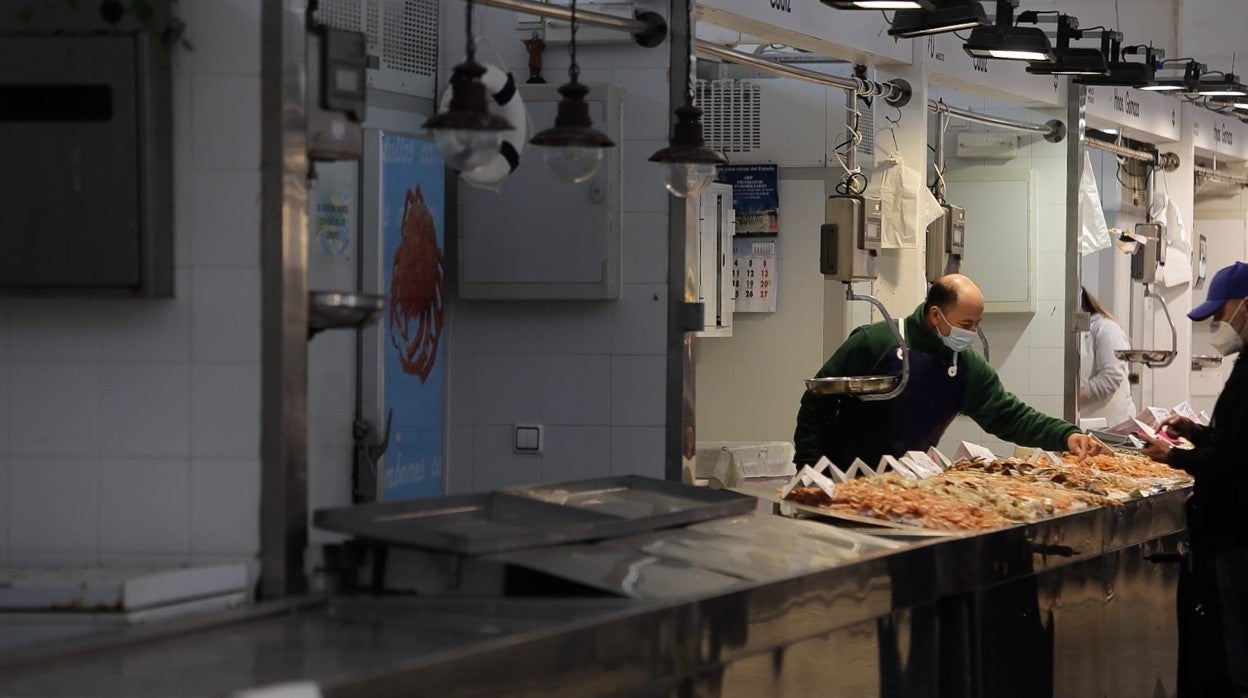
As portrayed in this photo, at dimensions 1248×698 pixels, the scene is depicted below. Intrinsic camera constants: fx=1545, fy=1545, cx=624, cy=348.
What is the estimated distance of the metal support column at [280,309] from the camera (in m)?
3.07

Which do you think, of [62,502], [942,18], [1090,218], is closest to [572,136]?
[62,502]

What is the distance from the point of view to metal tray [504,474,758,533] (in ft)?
11.7

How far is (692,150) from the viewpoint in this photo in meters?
4.01

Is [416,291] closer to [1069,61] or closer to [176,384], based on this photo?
[176,384]

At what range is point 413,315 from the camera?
198 inches

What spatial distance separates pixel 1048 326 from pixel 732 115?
2.18 metres

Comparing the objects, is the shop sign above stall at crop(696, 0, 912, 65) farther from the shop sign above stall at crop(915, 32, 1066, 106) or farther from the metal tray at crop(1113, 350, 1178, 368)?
the metal tray at crop(1113, 350, 1178, 368)

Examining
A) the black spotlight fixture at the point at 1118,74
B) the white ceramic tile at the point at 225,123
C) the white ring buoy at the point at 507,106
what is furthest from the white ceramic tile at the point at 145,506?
the black spotlight fixture at the point at 1118,74

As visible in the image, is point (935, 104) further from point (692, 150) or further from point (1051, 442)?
point (692, 150)

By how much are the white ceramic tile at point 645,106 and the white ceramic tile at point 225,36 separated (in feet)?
6.86

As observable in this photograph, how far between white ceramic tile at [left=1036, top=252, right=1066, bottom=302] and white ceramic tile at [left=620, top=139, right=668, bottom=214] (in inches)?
174

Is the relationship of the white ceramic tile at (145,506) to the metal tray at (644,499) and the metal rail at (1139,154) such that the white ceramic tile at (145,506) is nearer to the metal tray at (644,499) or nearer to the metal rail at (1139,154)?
the metal tray at (644,499)

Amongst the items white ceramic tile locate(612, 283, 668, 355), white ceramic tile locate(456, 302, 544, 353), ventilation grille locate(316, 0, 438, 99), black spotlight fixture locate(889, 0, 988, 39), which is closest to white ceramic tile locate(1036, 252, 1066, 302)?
black spotlight fixture locate(889, 0, 988, 39)

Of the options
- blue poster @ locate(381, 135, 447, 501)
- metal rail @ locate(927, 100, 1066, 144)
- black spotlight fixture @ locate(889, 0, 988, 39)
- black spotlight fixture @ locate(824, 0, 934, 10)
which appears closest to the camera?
black spotlight fixture @ locate(824, 0, 934, 10)
